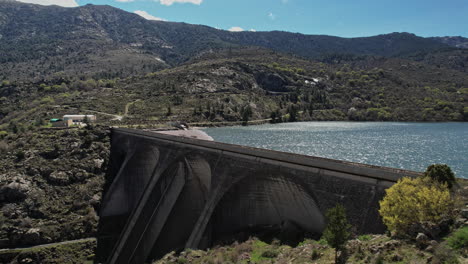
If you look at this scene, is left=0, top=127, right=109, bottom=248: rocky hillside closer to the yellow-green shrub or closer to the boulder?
the boulder

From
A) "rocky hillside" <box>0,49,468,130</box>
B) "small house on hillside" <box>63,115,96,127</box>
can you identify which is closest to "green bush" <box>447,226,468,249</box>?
"small house on hillside" <box>63,115,96,127</box>

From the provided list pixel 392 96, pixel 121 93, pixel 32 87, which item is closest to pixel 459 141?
pixel 392 96

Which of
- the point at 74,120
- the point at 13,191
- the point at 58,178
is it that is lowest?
the point at 13,191

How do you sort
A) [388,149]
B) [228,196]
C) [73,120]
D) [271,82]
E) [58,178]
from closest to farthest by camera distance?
[228,196] → [58,178] → [388,149] → [73,120] → [271,82]

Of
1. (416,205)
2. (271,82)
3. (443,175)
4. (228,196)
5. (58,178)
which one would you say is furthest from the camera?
(271,82)

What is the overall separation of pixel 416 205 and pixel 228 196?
1342cm

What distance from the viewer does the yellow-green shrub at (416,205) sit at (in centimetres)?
1055

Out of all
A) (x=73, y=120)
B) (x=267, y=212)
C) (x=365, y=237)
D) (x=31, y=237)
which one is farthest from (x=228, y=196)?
(x=73, y=120)

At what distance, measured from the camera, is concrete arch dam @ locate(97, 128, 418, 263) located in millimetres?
15039

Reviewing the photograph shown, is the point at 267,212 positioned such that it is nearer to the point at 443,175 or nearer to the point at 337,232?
the point at 337,232

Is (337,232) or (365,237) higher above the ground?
(337,232)

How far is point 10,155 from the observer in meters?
42.2

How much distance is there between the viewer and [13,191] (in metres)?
35.6

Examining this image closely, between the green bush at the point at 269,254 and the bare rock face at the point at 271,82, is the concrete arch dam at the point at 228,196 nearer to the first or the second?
the green bush at the point at 269,254
